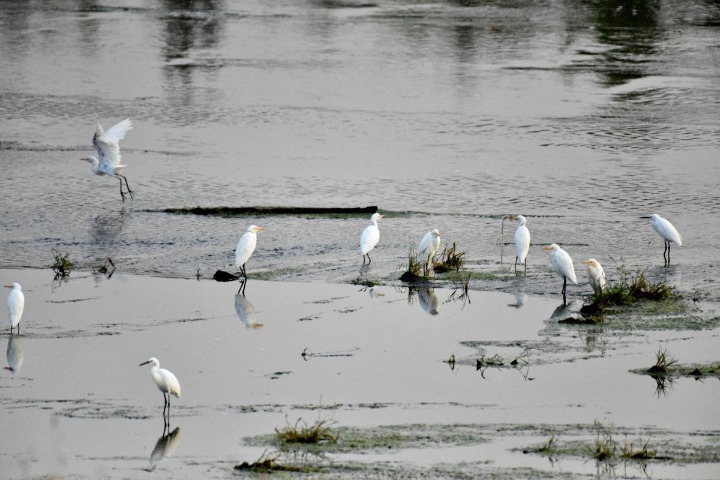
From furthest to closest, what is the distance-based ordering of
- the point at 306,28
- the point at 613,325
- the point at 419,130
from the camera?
the point at 306,28 < the point at 419,130 < the point at 613,325

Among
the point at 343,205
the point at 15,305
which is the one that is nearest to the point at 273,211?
the point at 343,205

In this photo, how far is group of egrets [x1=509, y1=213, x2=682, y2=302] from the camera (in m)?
11.8

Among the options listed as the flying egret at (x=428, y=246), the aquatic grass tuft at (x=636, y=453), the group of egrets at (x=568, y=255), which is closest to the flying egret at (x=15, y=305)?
the flying egret at (x=428, y=246)

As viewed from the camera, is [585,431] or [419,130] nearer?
[585,431]

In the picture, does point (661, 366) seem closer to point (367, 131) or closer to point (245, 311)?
point (245, 311)

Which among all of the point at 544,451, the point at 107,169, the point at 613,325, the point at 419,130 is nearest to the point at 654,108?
the point at 419,130

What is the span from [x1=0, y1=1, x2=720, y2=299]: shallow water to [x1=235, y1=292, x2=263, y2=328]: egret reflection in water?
0.93m

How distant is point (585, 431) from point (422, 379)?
5.39 feet

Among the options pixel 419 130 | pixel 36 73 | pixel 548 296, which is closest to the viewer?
pixel 548 296

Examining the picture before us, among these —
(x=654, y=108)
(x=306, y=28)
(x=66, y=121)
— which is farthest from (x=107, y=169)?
(x=306, y=28)

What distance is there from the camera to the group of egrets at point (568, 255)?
38.7 feet

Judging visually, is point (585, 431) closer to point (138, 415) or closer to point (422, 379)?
point (422, 379)

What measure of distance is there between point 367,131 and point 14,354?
10.3 metres

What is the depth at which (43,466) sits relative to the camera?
8211 millimetres
